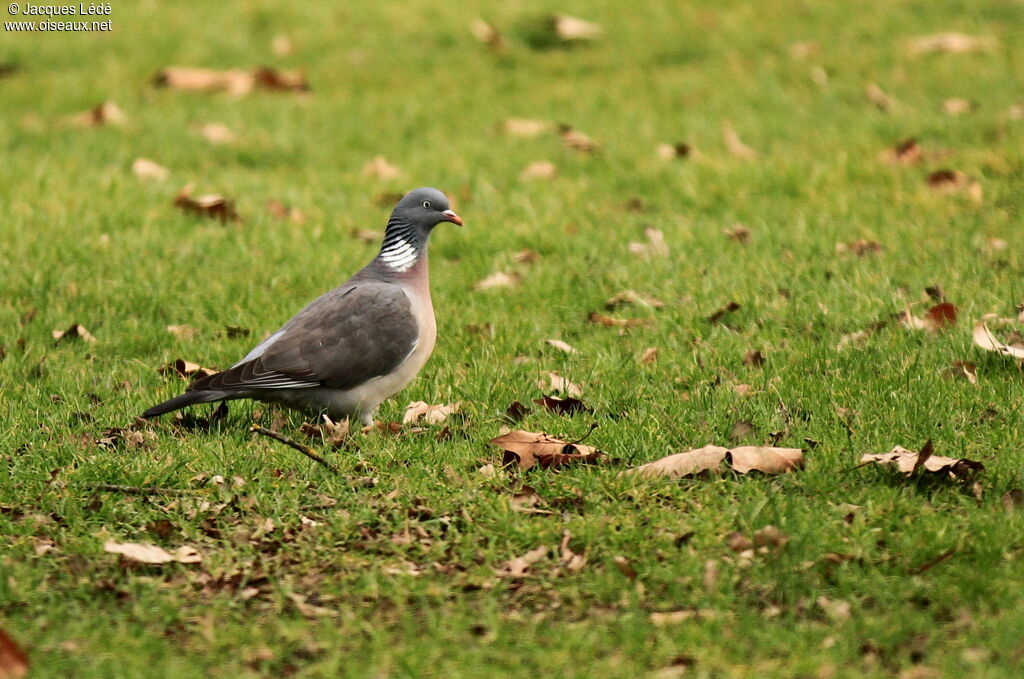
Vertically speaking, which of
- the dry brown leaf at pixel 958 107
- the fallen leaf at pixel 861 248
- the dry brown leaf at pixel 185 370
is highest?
the dry brown leaf at pixel 958 107

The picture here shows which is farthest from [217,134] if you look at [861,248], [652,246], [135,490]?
[135,490]

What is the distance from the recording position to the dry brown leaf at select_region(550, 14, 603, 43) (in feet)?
44.9

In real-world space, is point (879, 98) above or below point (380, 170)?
above

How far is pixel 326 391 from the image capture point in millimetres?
5988

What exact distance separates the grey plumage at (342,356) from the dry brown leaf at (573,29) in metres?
7.99

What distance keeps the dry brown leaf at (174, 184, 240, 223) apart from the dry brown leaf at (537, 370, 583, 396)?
11.5ft

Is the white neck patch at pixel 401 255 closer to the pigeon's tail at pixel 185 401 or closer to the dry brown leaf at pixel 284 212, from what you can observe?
the pigeon's tail at pixel 185 401

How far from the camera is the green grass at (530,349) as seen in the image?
4.24 m

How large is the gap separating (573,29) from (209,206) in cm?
609

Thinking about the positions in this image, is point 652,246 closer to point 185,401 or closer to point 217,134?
point 185,401

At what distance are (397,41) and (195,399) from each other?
8642 millimetres

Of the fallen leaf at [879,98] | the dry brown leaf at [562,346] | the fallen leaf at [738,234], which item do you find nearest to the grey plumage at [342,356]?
the dry brown leaf at [562,346]

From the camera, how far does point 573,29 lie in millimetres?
13719

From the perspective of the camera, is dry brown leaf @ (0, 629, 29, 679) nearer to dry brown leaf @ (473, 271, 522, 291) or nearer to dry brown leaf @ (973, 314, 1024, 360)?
dry brown leaf @ (473, 271, 522, 291)
